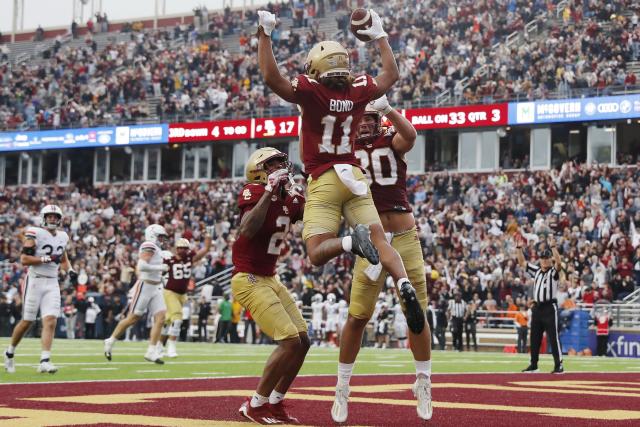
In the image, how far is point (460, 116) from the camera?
117 feet

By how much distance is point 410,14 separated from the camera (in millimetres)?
41094

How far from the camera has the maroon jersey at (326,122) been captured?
24.3 ft

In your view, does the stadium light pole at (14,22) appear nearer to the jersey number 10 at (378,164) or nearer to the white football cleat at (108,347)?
the white football cleat at (108,347)

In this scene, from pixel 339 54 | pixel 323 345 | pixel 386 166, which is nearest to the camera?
pixel 339 54

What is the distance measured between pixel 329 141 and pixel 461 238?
76.1ft

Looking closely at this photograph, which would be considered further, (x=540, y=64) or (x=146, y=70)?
(x=146, y=70)

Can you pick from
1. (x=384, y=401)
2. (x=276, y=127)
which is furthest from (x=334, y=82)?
(x=276, y=127)

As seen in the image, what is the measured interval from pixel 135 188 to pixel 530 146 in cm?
1541

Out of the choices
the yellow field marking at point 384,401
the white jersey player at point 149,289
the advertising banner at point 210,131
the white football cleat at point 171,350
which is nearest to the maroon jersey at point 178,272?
the white jersey player at point 149,289

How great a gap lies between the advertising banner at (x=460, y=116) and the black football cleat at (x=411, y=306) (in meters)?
28.3

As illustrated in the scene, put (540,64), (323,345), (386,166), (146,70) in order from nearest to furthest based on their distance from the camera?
(386,166)
(323,345)
(540,64)
(146,70)

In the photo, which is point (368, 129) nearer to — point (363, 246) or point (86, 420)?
point (363, 246)

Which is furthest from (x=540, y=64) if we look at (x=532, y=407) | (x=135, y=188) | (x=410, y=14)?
(x=532, y=407)

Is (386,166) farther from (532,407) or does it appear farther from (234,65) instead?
(234,65)
